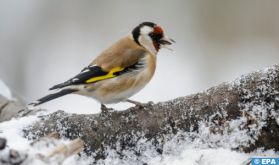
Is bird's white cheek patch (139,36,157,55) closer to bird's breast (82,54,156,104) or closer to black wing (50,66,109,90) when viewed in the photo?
bird's breast (82,54,156,104)

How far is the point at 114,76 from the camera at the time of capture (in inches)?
168

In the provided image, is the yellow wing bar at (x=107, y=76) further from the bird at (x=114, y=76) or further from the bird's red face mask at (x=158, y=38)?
the bird's red face mask at (x=158, y=38)

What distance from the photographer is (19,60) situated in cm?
1048

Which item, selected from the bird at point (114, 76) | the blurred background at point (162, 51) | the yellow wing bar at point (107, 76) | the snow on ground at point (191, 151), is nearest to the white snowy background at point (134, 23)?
the blurred background at point (162, 51)

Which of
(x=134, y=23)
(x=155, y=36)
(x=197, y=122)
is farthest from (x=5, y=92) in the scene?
(x=134, y=23)

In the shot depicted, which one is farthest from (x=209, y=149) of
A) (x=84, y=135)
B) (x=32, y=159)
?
(x=32, y=159)

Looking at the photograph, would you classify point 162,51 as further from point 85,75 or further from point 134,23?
point 85,75

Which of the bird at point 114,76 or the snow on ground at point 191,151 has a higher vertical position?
the bird at point 114,76

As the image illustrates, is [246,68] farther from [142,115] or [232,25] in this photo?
[142,115]

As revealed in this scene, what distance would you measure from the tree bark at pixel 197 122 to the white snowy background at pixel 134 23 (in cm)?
492

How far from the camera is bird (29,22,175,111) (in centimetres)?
418

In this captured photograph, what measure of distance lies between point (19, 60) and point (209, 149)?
740 cm

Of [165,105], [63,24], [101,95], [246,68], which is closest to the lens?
[165,105]

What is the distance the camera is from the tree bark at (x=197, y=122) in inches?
143
